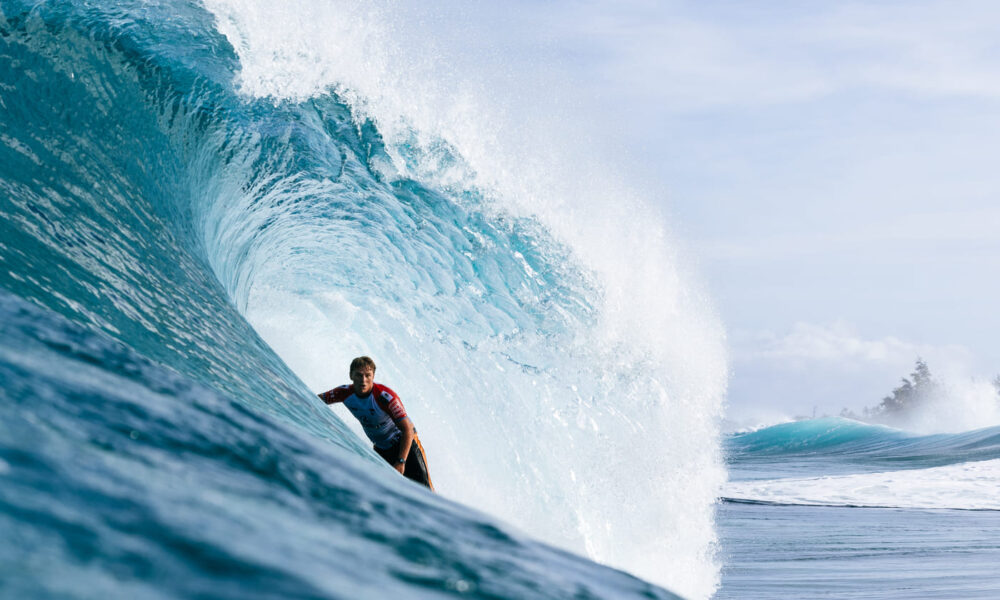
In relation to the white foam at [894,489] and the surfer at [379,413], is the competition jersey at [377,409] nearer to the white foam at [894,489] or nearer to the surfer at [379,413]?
the surfer at [379,413]

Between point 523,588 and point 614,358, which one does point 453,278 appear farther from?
point 523,588

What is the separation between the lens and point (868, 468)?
71.3 ft

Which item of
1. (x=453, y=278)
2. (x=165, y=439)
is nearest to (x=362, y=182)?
(x=453, y=278)

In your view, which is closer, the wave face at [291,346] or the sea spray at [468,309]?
the wave face at [291,346]

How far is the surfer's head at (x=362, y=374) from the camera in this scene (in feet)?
16.8

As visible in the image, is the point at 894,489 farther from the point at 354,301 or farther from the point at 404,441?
the point at 404,441

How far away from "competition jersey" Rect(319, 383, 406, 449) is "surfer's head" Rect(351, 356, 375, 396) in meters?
0.05

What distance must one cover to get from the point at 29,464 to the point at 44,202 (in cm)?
248

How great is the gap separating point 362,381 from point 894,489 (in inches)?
539

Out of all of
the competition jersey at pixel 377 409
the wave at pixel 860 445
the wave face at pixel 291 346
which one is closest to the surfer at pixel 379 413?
the competition jersey at pixel 377 409

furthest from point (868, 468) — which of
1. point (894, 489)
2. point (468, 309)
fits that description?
point (468, 309)

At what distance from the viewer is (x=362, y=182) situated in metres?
7.41

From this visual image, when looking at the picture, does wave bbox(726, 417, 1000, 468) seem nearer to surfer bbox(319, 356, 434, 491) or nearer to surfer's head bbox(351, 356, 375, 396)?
surfer bbox(319, 356, 434, 491)

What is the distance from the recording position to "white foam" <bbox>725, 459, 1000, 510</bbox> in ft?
45.2
